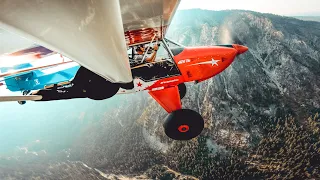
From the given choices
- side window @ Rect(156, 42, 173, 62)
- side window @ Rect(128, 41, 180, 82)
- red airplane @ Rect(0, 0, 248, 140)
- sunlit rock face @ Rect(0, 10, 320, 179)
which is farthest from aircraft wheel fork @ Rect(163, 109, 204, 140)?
sunlit rock face @ Rect(0, 10, 320, 179)

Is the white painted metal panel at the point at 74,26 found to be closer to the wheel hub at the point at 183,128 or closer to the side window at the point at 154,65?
the side window at the point at 154,65

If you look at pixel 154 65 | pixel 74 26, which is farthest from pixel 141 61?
pixel 74 26

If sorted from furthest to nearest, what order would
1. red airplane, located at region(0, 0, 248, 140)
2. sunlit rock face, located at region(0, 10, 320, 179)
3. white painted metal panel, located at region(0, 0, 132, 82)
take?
sunlit rock face, located at region(0, 10, 320, 179) < red airplane, located at region(0, 0, 248, 140) < white painted metal panel, located at region(0, 0, 132, 82)

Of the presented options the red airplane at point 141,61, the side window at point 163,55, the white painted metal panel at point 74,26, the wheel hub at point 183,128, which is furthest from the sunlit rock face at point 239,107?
the white painted metal panel at point 74,26

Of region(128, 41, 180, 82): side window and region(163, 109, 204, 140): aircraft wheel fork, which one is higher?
region(128, 41, 180, 82): side window

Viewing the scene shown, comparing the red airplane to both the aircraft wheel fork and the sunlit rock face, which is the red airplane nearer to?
the aircraft wheel fork
